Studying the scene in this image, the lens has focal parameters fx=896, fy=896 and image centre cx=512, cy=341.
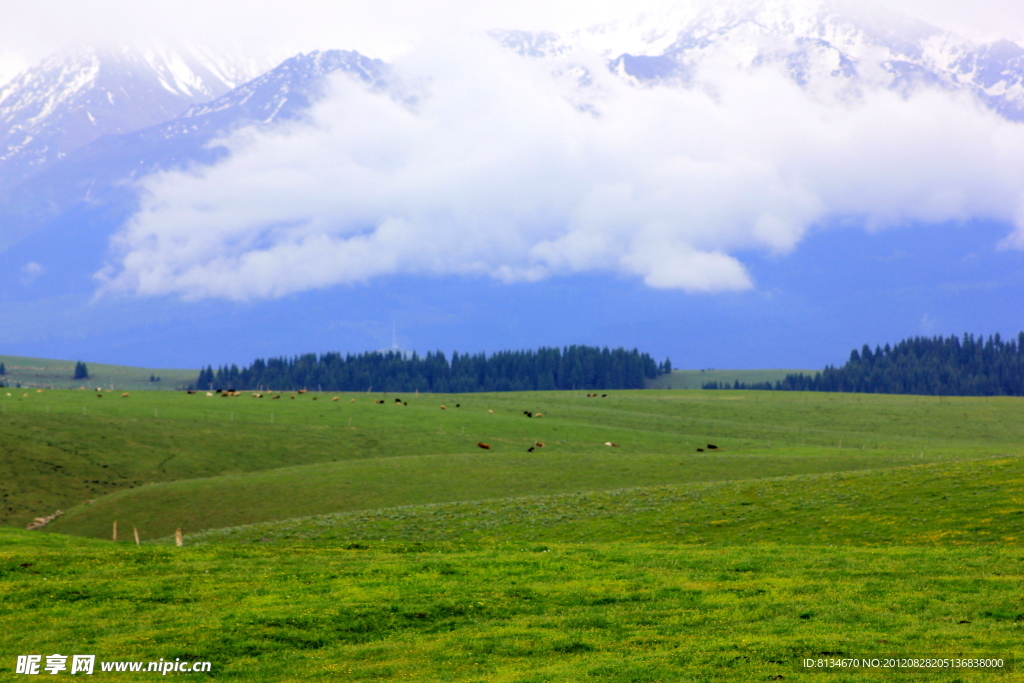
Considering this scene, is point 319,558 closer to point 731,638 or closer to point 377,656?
point 377,656

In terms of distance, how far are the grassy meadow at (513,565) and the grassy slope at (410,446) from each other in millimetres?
438

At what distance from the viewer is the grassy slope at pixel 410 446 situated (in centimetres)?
6126

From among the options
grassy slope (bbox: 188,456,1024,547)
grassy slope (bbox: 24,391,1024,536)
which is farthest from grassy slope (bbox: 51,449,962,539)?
grassy slope (bbox: 188,456,1024,547)

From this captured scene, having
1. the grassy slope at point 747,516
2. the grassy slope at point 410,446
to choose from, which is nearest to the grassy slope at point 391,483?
the grassy slope at point 410,446

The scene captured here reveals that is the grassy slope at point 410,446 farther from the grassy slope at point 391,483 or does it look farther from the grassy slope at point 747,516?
the grassy slope at point 747,516

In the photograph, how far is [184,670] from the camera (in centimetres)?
1777

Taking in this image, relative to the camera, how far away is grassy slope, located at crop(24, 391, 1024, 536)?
61.3 m

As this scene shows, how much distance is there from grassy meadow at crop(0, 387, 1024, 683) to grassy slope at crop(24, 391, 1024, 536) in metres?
0.44

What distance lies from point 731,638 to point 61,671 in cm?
1334

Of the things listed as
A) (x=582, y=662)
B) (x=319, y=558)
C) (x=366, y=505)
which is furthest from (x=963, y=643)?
(x=366, y=505)

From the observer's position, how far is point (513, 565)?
26.9 metres

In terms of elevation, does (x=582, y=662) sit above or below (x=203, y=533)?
above

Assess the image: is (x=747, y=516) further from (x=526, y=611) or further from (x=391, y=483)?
(x=391, y=483)

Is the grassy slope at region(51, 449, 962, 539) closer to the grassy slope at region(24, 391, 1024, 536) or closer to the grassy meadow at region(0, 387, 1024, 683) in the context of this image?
the grassy slope at region(24, 391, 1024, 536)
